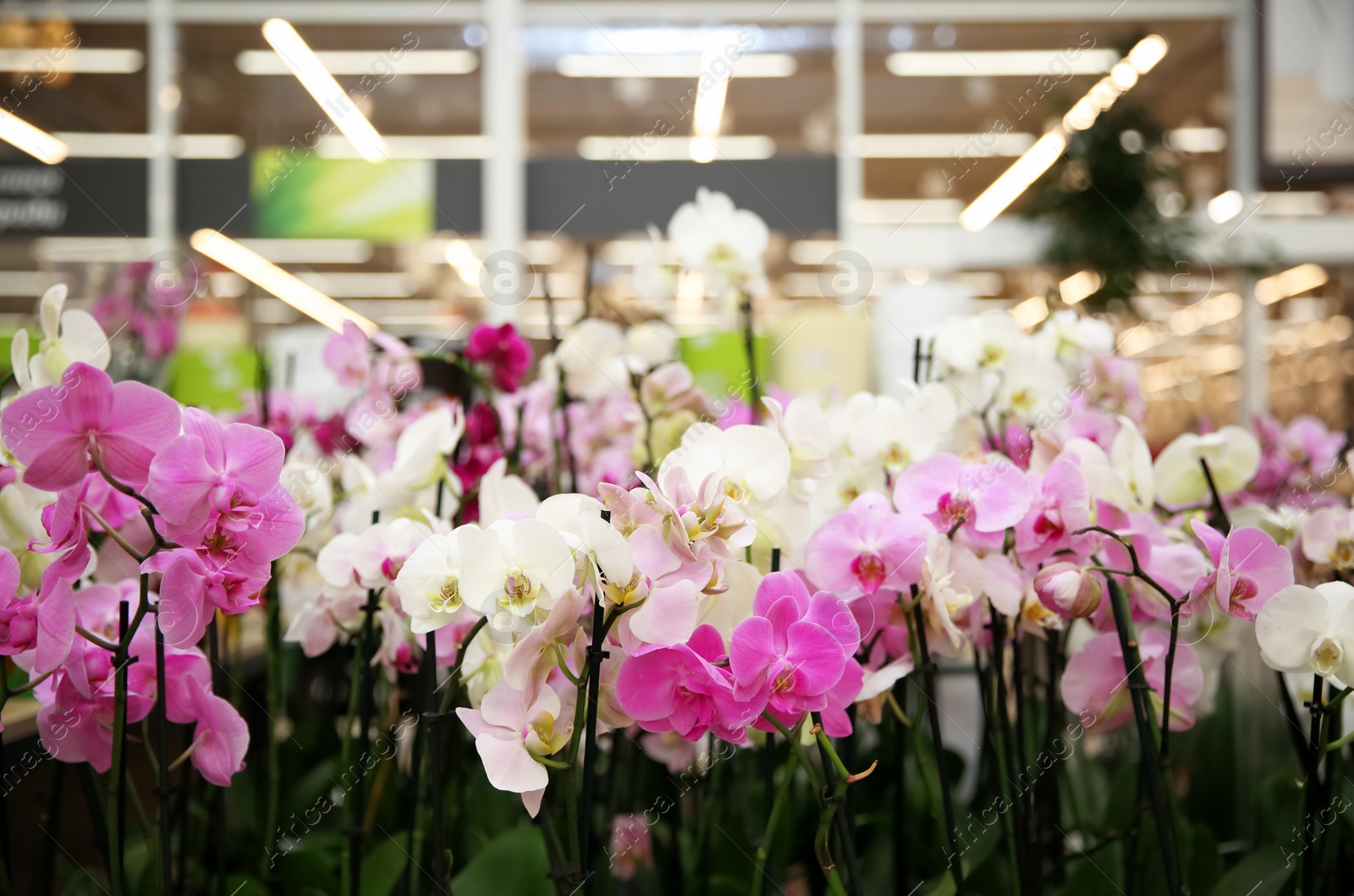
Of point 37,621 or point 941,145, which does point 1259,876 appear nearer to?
point 37,621

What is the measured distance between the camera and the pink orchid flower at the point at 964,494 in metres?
0.48

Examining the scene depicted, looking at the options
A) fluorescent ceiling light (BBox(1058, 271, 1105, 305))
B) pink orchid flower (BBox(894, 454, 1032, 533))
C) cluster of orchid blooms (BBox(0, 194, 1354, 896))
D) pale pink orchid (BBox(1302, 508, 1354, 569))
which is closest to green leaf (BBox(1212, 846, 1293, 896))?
cluster of orchid blooms (BBox(0, 194, 1354, 896))

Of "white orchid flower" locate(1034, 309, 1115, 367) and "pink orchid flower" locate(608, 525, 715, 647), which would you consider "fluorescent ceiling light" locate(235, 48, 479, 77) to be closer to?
"white orchid flower" locate(1034, 309, 1115, 367)

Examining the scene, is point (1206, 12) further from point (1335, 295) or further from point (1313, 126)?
point (1335, 295)

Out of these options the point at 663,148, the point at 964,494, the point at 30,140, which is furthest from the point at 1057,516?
the point at 30,140

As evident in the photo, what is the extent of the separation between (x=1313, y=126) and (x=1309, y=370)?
1.20m

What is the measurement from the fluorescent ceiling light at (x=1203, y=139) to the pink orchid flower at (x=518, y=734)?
422cm

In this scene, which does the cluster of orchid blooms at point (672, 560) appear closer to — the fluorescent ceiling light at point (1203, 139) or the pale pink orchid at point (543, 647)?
the pale pink orchid at point (543, 647)

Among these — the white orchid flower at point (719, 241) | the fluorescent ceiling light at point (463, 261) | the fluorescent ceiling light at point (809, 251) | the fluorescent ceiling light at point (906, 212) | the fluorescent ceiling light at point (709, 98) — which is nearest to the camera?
the white orchid flower at point (719, 241)

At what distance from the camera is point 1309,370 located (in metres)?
4.01

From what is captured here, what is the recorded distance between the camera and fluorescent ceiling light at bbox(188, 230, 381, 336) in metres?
3.66

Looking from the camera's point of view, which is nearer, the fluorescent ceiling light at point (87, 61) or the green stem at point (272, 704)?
the green stem at point (272, 704)

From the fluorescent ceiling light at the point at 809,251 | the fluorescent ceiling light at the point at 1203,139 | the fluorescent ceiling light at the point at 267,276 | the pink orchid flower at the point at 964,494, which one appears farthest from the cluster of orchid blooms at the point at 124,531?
the fluorescent ceiling light at the point at 1203,139

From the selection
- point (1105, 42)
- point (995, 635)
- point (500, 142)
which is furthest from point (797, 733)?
point (1105, 42)
